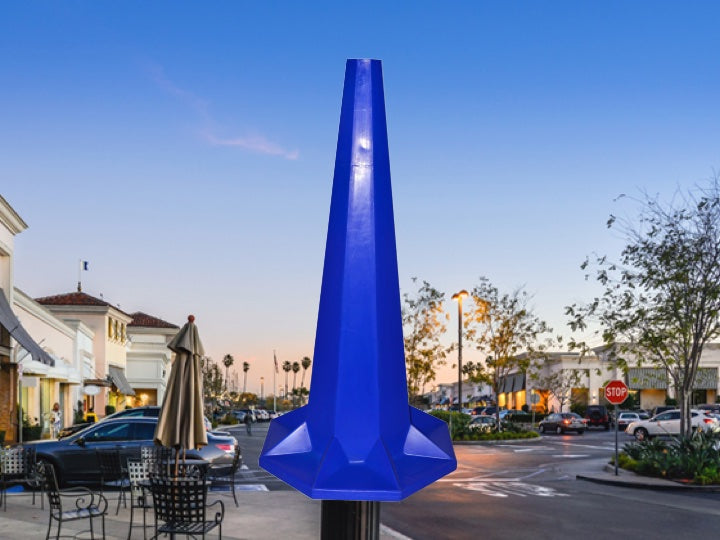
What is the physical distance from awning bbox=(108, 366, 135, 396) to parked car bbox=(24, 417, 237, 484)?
36.9 metres

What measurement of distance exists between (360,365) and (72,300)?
5380cm

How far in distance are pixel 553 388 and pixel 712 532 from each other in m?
63.3

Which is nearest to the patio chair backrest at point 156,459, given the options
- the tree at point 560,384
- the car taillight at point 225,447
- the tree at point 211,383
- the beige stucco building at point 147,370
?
the car taillight at point 225,447

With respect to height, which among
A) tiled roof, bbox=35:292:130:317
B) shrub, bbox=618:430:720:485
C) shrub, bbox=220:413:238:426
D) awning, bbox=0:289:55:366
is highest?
tiled roof, bbox=35:292:130:317

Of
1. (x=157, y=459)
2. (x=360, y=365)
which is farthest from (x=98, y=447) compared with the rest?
(x=360, y=365)

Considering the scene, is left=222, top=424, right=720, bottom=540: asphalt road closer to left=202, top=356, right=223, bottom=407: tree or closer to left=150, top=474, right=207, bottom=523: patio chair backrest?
left=150, top=474, right=207, bottom=523: patio chair backrest

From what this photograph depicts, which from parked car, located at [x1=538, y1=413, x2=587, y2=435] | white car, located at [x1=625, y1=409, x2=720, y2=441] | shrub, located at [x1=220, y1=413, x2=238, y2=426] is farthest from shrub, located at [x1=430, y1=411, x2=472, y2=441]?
shrub, located at [x1=220, y1=413, x2=238, y2=426]

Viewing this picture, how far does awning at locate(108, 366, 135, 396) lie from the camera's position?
5440 cm

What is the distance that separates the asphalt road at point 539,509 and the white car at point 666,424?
19.3 m

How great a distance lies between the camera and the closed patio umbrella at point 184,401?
1117cm

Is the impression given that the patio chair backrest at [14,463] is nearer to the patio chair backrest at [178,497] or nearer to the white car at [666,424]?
the patio chair backrest at [178,497]

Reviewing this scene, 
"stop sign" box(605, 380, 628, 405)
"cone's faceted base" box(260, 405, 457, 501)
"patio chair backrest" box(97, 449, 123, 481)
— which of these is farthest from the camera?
"stop sign" box(605, 380, 628, 405)

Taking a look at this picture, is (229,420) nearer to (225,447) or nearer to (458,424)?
(458,424)

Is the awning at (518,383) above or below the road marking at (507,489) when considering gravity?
below
